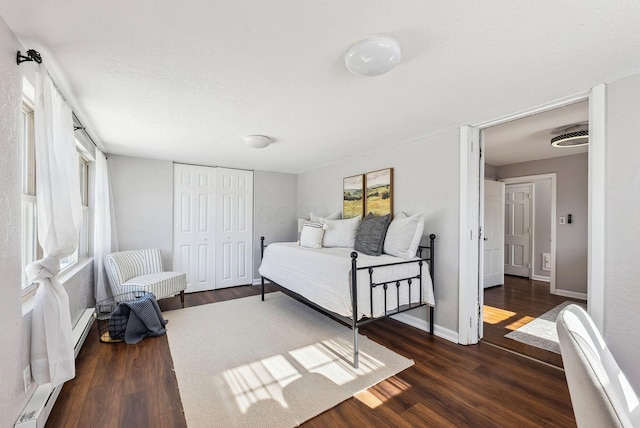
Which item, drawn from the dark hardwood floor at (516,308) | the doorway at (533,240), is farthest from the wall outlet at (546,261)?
the dark hardwood floor at (516,308)

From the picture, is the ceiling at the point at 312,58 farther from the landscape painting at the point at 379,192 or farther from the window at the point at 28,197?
the landscape painting at the point at 379,192

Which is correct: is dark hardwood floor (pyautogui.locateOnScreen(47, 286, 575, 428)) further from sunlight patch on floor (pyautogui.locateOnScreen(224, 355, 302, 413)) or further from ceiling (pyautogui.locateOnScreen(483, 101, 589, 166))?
ceiling (pyautogui.locateOnScreen(483, 101, 589, 166))

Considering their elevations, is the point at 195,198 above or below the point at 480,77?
below

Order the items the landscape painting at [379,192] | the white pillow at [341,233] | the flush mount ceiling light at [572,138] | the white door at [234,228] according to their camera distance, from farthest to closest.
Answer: the white door at [234,228] < the white pillow at [341,233] < the landscape painting at [379,192] < the flush mount ceiling light at [572,138]

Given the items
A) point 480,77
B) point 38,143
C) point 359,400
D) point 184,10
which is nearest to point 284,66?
point 184,10

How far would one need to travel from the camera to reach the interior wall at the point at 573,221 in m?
4.19

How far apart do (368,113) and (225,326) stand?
271cm

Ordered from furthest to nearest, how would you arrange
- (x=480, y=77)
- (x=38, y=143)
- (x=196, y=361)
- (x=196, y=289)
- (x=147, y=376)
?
(x=196, y=289), (x=196, y=361), (x=147, y=376), (x=480, y=77), (x=38, y=143)

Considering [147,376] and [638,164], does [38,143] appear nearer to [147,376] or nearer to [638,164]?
[147,376]

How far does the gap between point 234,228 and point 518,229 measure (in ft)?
18.6

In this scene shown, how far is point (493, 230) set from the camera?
16.3 feet

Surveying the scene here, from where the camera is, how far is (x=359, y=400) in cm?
184

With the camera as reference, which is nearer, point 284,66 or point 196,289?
point 284,66

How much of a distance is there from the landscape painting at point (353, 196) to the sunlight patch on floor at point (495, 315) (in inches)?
78.5
